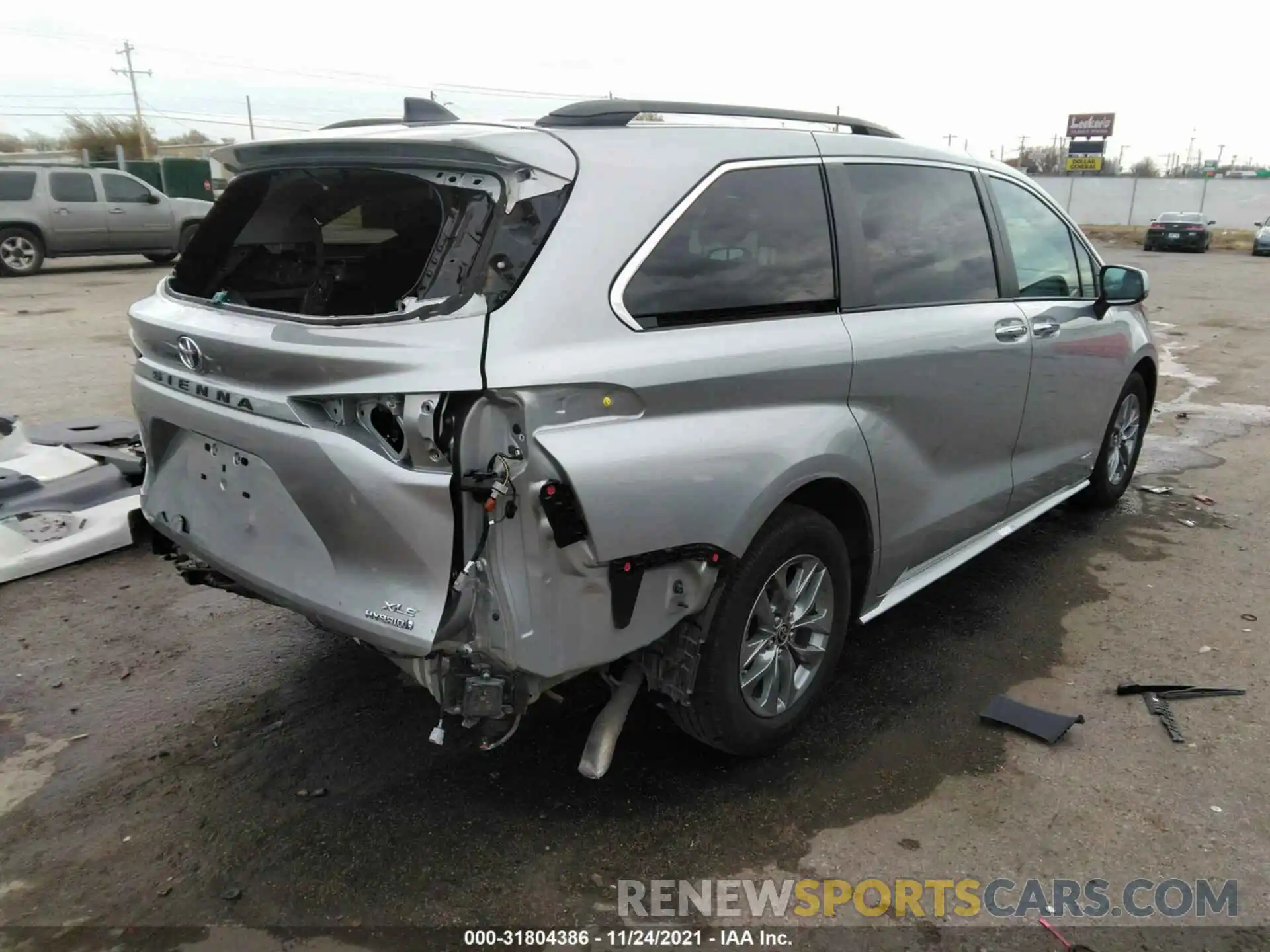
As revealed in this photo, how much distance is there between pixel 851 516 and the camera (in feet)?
10.5

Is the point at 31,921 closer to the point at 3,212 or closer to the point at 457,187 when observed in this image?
the point at 457,187

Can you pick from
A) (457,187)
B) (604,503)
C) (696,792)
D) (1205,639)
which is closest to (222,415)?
(457,187)

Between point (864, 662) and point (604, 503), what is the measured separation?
6.37 ft

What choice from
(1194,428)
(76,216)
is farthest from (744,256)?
(76,216)

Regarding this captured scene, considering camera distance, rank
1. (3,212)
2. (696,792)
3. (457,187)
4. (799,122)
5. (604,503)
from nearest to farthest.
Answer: (604,503)
(457,187)
(696,792)
(799,122)
(3,212)

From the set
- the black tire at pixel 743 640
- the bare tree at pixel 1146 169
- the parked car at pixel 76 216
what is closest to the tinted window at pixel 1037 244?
the black tire at pixel 743 640

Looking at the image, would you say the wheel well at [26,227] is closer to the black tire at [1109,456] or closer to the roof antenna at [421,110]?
the roof antenna at [421,110]

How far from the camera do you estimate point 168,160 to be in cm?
2831

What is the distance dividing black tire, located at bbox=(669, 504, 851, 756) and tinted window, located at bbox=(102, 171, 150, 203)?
59.9ft

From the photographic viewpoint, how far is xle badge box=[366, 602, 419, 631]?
2.30m

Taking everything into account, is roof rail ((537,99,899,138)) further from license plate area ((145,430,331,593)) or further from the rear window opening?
license plate area ((145,430,331,593))

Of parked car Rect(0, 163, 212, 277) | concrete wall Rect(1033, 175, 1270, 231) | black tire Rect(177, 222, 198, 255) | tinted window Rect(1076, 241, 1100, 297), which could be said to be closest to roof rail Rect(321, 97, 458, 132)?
black tire Rect(177, 222, 198, 255)

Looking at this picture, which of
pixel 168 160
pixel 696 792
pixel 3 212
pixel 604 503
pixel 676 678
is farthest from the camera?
pixel 168 160

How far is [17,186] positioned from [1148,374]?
18.0 meters
